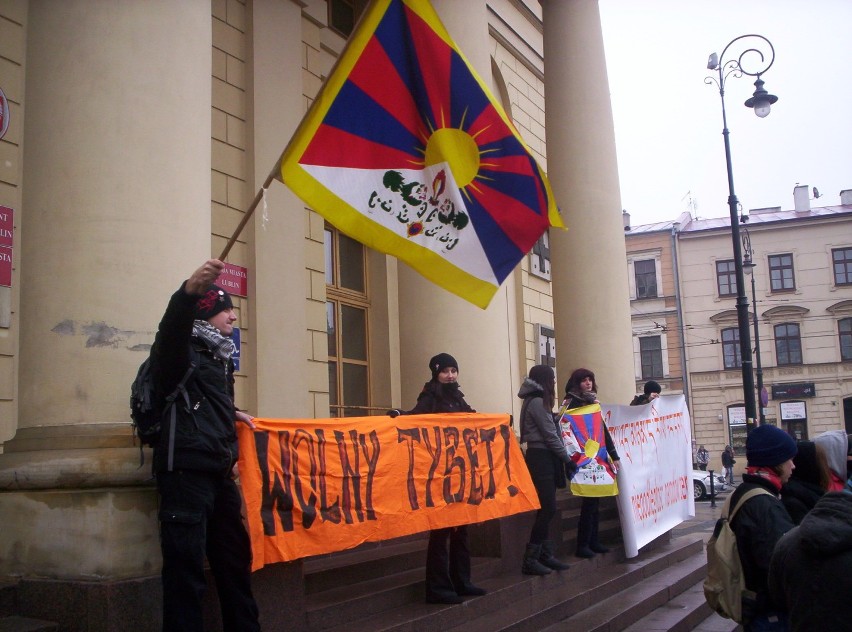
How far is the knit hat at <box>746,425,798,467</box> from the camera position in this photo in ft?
14.3

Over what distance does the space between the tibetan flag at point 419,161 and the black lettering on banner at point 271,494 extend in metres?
1.47

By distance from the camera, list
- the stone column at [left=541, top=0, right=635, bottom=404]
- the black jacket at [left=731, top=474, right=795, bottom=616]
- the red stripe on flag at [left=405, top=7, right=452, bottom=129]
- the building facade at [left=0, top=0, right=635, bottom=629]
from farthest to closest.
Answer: the stone column at [left=541, top=0, right=635, bottom=404] < the red stripe on flag at [left=405, top=7, right=452, bottom=129] < the building facade at [left=0, top=0, right=635, bottom=629] < the black jacket at [left=731, top=474, right=795, bottom=616]

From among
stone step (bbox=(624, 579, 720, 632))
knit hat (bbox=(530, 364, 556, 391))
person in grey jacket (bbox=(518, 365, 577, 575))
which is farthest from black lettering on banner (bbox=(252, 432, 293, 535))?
stone step (bbox=(624, 579, 720, 632))

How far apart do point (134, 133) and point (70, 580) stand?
2.53 m

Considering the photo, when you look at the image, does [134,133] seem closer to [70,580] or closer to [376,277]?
[70,580]

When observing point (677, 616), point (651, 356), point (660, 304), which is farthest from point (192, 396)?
point (660, 304)

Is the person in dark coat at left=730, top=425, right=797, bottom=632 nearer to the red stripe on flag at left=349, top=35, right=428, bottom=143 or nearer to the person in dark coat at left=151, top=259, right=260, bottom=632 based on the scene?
the person in dark coat at left=151, top=259, right=260, bottom=632

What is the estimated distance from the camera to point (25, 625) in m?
4.47

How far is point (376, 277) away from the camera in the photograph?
39.9ft

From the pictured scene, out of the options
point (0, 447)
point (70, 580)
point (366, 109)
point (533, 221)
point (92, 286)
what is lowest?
point (70, 580)

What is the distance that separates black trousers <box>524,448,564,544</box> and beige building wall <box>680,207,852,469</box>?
44.9 m

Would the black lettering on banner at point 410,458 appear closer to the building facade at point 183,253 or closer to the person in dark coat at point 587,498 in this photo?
Answer: the building facade at point 183,253

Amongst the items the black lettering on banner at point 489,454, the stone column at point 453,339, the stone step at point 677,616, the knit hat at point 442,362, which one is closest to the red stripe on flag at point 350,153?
the knit hat at point 442,362

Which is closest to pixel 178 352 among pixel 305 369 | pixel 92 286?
pixel 92 286
